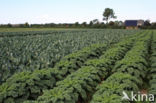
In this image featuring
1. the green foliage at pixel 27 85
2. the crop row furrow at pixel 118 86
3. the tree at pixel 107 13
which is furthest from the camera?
the tree at pixel 107 13

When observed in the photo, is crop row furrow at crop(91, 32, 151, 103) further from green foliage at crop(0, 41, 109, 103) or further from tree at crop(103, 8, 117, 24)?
tree at crop(103, 8, 117, 24)

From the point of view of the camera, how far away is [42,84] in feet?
15.7

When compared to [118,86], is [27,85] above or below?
below

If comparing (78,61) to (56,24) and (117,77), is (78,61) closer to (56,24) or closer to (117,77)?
(117,77)

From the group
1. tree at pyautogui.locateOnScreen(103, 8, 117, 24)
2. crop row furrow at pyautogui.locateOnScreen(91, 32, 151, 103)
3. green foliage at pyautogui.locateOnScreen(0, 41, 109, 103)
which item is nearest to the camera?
crop row furrow at pyautogui.locateOnScreen(91, 32, 151, 103)

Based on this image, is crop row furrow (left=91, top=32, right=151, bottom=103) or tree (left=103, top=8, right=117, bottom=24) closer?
crop row furrow (left=91, top=32, right=151, bottom=103)

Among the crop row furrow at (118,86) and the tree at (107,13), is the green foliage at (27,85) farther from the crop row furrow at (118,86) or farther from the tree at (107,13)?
the tree at (107,13)

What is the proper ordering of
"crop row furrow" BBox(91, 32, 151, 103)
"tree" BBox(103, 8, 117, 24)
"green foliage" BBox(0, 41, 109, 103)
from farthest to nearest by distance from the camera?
"tree" BBox(103, 8, 117, 24) < "green foliage" BBox(0, 41, 109, 103) < "crop row furrow" BBox(91, 32, 151, 103)

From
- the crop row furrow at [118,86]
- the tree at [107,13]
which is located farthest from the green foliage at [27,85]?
the tree at [107,13]

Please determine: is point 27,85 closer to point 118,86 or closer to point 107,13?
point 118,86

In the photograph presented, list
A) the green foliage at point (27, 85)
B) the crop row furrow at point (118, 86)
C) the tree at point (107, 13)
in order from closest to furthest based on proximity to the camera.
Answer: the crop row furrow at point (118, 86), the green foliage at point (27, 85), the tree at point (107, 13)

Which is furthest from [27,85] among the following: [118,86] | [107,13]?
[107,13]

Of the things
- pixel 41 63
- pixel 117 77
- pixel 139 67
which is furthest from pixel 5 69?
pixel 139 67

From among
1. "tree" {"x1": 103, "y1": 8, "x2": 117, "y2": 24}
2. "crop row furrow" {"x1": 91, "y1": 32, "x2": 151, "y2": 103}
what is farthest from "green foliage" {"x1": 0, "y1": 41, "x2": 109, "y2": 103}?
"tree" {"x1": 103, "y1": 8, "x2": 117, "y2": 24}
